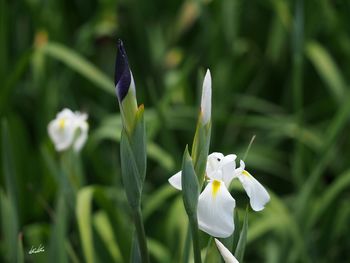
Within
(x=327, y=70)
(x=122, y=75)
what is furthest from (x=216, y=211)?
(x=327, y=70)

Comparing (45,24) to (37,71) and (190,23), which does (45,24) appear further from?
(190,23)

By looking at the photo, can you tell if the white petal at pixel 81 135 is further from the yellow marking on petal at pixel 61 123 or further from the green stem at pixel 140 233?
the green stem at pixel 140 233

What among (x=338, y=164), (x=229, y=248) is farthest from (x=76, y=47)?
(x=229, y=248)

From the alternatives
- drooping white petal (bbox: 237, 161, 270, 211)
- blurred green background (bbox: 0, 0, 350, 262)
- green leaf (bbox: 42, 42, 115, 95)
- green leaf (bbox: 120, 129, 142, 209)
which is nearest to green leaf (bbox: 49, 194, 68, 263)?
blurred green background (bbox: 0, 0, 350, 262)

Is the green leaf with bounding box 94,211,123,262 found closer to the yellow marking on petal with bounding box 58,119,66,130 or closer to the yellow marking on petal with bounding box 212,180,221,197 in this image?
the yellow marking on petal with bounding box 58,119,66,130

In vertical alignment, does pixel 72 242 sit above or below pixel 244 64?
below

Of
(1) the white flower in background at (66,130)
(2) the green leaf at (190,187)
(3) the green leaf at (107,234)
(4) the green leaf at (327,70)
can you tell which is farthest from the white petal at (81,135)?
(4) the green leaf at (327,70)
